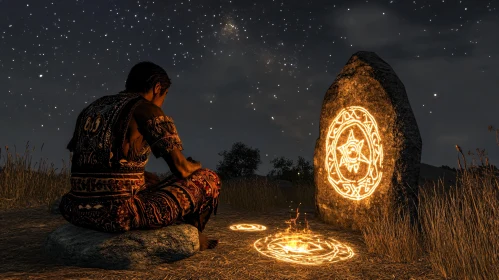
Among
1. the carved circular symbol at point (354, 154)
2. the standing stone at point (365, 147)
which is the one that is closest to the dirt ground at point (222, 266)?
the standing stone at point (365, 147)

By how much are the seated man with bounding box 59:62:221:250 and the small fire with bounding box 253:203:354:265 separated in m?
1.29

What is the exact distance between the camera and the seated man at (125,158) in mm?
3566

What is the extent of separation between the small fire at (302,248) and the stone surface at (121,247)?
1.04m

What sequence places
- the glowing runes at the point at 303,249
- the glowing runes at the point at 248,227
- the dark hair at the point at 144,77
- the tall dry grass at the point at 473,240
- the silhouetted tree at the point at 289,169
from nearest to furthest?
the tall dry grass at the point at 473,240, the dark hair at the point at 144,77, the glowing runes at the point at 303,249, the glowing runes at the point at 248,227, the silhouetted tree at the point at 289,169

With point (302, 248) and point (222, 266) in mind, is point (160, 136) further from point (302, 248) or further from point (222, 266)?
point (302, 248)

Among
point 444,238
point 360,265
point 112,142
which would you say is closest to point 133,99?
point 112,142

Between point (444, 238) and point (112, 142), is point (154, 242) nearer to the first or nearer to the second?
point (112, 142)

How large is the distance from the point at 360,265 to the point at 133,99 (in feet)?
9.49

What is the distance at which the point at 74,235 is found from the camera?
386 cm

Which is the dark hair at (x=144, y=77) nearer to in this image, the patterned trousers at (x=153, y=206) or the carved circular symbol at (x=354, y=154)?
the patterned trousers at (x=153, y=206)

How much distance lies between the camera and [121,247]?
3602 mm

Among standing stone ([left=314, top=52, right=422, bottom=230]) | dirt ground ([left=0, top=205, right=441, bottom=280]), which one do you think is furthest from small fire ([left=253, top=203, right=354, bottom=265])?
standing stone ([left=314, top=52, right=422, bottom=230])

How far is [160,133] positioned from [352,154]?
3568 mm

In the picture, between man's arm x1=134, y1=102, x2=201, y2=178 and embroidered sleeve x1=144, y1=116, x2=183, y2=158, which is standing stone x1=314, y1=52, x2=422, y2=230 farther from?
embroidered sleeve x1=144, y1=116, x2=183, y2=158
